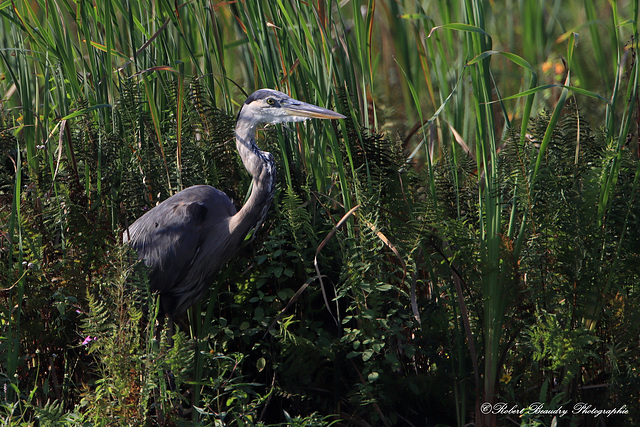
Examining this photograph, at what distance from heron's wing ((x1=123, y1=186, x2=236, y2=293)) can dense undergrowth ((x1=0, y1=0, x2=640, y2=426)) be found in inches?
4.8

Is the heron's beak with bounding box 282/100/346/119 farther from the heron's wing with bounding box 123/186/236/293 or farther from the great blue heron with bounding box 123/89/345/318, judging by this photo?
the heron's wing with bounding box 123/186/236/293

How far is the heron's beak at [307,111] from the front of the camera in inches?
90.7

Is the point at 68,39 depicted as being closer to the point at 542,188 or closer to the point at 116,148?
the point at 116,148

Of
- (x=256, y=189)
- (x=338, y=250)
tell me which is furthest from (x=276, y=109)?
(x=338, y=250)

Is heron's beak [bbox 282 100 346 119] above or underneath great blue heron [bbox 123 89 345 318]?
above

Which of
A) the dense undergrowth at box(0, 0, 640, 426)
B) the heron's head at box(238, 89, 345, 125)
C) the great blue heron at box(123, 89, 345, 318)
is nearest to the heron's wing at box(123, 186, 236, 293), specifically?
the great blue heron at box(123, 89, 345, 318)

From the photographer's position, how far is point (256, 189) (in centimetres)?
262

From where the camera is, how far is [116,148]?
2744 millimetres

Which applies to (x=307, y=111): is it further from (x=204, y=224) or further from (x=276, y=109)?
(x=204, y=224)

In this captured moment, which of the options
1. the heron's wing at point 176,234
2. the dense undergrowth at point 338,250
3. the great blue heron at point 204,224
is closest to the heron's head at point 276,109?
the great blue heron at point 204,224

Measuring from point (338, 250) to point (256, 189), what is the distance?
43 cm

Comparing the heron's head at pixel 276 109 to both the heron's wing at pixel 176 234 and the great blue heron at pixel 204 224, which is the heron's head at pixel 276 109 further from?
the heron's wing at pixel 176 234

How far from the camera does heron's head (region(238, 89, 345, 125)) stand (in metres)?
2.43

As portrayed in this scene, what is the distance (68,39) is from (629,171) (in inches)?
90.4
